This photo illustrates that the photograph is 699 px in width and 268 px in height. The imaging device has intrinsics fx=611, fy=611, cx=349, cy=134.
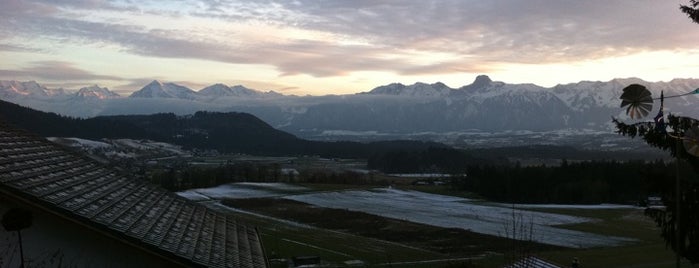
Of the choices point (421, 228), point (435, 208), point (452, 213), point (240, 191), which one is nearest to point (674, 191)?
point (421, 228)

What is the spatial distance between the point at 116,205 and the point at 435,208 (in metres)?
66.5

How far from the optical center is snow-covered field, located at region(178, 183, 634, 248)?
5013 centimetres

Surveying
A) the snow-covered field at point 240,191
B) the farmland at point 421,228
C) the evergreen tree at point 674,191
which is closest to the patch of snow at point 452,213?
the farmland at point 421,228

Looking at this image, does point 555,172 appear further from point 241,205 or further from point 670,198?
point 670,198

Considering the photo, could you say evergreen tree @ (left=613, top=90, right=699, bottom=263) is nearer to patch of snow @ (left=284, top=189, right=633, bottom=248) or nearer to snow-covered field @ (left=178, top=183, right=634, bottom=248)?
snow-covered field @ (left=178, top=183, right=634, bottom=248)

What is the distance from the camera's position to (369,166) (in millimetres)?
161375

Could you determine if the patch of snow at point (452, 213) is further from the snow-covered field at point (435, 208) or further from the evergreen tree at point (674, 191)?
the evergreen tree at point (674, 191)

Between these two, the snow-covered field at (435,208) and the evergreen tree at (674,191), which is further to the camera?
the snow-covered field at (435,208)

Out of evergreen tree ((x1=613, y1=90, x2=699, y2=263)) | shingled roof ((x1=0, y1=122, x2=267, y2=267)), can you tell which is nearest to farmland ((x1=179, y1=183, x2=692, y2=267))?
evergreen tree ((x1=613, y1=90, x2=699, y2=263))

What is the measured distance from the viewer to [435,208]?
7212 cm

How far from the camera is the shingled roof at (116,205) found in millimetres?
5918

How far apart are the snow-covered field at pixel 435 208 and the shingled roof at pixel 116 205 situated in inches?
1253

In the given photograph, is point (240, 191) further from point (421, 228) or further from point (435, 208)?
point (421, 228)

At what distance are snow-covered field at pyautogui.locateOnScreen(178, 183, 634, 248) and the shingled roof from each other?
31.8 metres
